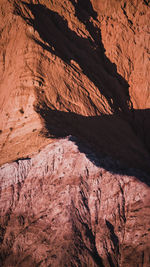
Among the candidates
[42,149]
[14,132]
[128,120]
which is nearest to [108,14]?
[128,120]

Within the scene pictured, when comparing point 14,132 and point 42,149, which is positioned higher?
point 14,132

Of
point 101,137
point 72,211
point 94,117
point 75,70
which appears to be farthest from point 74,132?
point 75,70

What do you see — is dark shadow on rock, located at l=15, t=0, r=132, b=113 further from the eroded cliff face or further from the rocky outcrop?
the rocky outcrop

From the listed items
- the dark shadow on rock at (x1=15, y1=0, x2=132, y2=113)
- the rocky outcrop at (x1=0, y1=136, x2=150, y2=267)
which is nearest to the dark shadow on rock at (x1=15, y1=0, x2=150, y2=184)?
the dark shadow on rock at (x1=15, y1=0, x2=132, y2=113)

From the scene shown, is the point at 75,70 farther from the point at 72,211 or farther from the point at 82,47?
the point at 72,211

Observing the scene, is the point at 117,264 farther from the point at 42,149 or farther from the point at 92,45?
the point at 92,45

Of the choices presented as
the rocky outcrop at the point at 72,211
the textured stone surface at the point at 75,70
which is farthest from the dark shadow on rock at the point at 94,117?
the rocky outcrop at the point at 72,211
